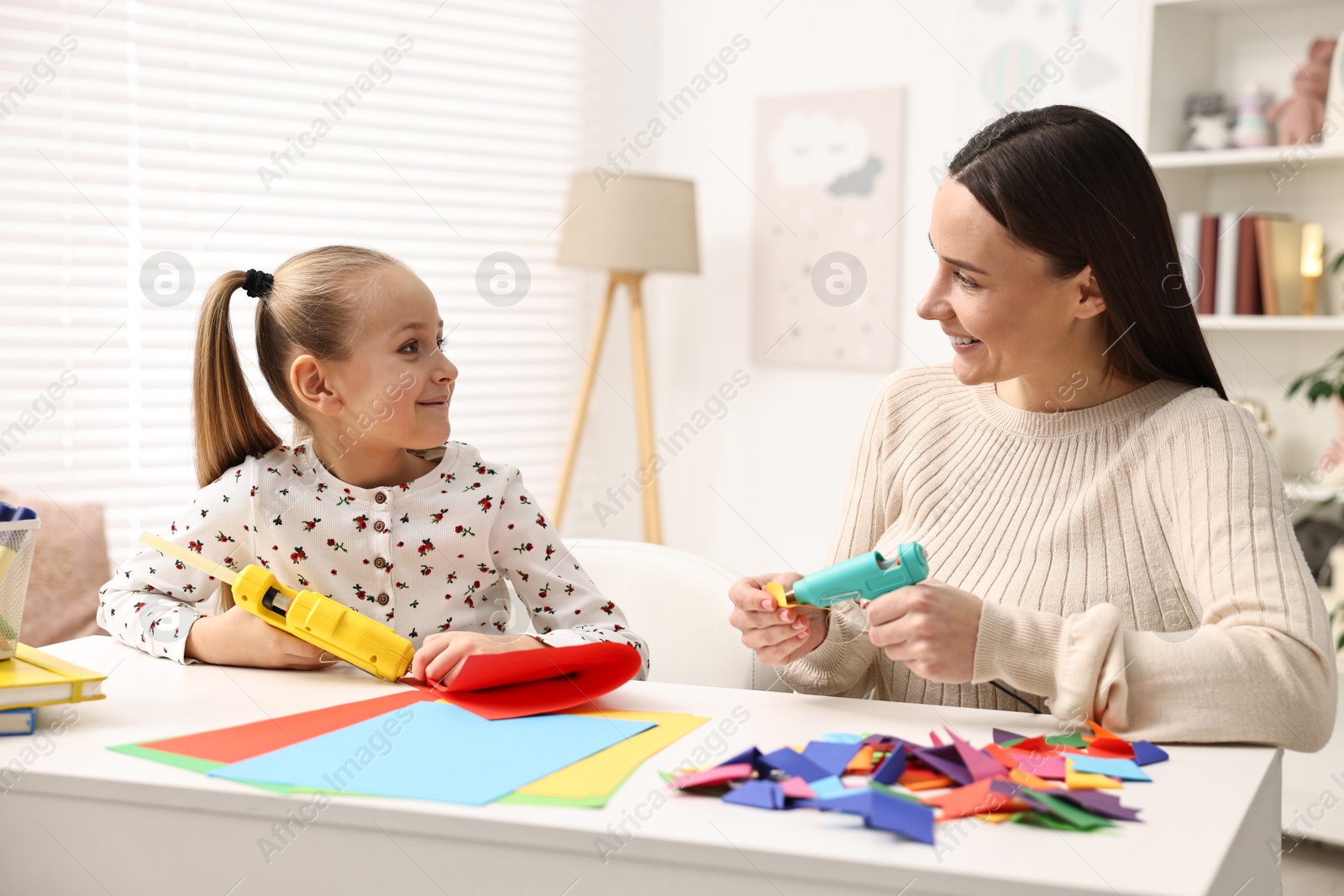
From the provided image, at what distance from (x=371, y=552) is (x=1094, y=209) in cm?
90

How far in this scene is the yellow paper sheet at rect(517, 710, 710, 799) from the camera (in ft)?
2.86

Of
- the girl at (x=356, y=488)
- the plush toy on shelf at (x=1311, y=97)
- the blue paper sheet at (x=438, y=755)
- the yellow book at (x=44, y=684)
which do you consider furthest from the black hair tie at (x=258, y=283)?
the plush toy on shelf at (x=1311, y=97)

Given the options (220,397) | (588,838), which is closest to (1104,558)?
(588,838)

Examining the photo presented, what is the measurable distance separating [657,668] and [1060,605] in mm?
579

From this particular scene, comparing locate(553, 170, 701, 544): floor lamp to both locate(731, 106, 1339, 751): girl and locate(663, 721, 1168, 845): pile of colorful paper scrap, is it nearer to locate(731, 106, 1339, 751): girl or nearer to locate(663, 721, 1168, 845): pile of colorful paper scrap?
locate(731, 106, 1339, 751): girl

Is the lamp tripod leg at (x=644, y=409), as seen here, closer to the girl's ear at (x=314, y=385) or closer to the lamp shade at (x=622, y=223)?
the lamp shade at (x=622, y=223)

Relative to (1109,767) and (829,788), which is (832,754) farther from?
(1109,767)

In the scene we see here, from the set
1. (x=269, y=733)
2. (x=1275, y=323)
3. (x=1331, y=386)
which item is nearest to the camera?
(x=269, y=733)

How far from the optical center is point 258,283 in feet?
4.75

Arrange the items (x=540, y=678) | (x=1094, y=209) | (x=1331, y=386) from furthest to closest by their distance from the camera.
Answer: (x=1331, y=386) → (x=1094, y=209) → (x=540, y=678)

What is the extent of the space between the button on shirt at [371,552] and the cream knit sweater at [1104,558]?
324 millimetres

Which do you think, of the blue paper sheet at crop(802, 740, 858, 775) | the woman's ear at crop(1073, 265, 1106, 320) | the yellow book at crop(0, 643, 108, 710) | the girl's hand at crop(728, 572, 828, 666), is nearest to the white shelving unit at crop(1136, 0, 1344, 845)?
the woman's ear at crop(1073, 265, 1106, 320)

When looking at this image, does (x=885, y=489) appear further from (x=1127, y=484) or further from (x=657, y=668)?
(x=657, y=668)

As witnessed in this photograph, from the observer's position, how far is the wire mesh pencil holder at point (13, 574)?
3.57 feet
